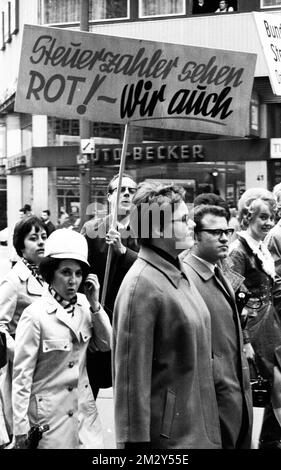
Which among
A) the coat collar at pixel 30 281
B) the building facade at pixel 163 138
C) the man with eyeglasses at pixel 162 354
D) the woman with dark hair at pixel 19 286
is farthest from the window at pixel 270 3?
the man with eyeglasses at pixel 162 354

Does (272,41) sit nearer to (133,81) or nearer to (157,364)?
(133,81)

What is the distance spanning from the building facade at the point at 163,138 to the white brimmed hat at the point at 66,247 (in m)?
15.6

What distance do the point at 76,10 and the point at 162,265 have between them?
23.0 meters

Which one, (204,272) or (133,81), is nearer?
(204,272)

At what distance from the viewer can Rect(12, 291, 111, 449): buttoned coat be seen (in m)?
4.16

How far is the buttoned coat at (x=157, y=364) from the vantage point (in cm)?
351

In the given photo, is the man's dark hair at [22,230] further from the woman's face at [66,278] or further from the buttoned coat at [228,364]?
the buttoned coat at [228,364]

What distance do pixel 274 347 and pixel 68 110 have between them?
2031 millimetres

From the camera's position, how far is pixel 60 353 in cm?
427

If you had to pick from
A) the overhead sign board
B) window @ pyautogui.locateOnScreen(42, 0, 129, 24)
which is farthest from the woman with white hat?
window @ pyautogui.locateOnScreen(42, 0, 129, 24)

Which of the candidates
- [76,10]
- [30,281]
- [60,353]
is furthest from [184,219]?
[76,10]

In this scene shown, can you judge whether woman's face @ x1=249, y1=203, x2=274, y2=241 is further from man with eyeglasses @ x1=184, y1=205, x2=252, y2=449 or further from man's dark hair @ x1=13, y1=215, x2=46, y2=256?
man's dark hair @ x1=13, y1=215, x2=46, y2=256

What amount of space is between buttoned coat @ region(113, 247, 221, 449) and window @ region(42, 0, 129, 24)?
72.9 ft

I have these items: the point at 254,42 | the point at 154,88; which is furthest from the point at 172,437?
the point at 254,42
